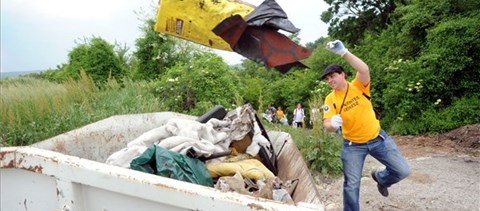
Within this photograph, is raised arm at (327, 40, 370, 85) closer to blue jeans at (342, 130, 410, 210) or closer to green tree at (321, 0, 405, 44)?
blue jeans at (342, 130, 410, 210)

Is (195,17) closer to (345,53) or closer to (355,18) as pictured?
(345,53)

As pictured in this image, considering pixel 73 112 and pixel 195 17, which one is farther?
pixel 73 112

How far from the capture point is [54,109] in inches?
202

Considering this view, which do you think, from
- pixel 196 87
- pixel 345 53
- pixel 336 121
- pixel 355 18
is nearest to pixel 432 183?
pixel 336 121

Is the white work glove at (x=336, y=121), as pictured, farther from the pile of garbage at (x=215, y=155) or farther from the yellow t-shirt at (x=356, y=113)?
the pile of garbage at (x=215, y=155)

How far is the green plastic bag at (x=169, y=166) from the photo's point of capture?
226cm

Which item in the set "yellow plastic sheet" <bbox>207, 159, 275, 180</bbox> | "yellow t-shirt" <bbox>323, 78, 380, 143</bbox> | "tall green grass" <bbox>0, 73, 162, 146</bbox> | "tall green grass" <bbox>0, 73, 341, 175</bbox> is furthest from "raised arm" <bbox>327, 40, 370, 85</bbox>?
"tall green grass" <bbox>0, 73, 162, 146</bbox>

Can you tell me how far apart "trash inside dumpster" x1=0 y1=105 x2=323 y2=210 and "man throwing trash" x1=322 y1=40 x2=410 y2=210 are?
1.85 ft

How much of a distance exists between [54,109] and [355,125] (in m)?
3.61

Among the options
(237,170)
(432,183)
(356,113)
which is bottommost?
(432,183)

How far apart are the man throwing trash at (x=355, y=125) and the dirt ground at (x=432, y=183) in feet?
3.29

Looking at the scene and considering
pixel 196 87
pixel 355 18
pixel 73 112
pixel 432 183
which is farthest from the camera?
pixel 355 18

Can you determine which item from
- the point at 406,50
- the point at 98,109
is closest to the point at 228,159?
the point at 98,109

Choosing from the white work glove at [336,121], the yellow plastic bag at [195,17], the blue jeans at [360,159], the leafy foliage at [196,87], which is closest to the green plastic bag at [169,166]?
the yellow plastic bag at [195,17]
